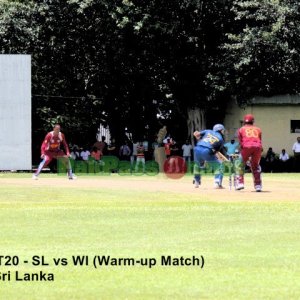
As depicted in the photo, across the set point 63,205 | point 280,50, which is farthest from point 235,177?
point 280,50

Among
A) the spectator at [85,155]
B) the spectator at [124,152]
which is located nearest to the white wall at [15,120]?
the spectator at [85,155]

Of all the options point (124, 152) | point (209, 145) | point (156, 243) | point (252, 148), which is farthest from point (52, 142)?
point (156, 243)

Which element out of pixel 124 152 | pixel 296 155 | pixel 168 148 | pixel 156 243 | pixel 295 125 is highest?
pixel 295 125

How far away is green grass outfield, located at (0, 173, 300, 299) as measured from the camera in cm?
1019

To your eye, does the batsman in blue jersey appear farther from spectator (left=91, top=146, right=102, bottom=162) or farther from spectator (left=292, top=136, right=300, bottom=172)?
spectator (left=292, top=136, right=300, bottom=172)

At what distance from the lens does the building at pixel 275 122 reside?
2016 inches

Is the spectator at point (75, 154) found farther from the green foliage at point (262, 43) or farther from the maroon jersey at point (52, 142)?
the maroon jersey at point (52, 142)

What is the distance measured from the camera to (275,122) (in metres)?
51.5

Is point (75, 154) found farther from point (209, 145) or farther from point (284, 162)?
point (209, 145)

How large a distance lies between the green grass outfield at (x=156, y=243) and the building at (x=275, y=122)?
2768 cm

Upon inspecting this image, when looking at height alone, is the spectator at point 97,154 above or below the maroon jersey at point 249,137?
below

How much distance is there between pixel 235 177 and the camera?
26938 mm

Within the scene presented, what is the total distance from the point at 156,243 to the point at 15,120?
28.0 m

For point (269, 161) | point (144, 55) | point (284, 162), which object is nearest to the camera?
point (284, 162)
